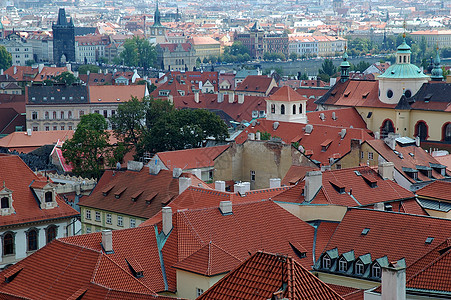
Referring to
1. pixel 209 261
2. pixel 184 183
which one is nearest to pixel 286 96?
pixel 184 183

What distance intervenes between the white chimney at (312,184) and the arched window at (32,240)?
13.2m

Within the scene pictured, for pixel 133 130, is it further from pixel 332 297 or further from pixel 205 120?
pixel 332 297

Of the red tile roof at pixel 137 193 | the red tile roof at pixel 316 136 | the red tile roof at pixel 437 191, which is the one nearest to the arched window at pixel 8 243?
the red tile roof at pixel 137 193

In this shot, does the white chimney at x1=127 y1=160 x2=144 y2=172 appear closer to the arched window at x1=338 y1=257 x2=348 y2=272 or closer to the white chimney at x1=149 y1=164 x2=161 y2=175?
the white chimney at x1=149 y1=164 x2=161 y2=175

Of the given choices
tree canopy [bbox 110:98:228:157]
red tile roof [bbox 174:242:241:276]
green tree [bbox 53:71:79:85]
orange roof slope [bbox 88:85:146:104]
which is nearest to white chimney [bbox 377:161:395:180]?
red tile roof [bbox 174:242:241:276]

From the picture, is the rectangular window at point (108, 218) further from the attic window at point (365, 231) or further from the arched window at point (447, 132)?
the arched window at point (447, 132)

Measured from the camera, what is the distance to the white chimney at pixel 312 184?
46156 mm

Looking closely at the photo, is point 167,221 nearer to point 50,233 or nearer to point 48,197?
point 50,233

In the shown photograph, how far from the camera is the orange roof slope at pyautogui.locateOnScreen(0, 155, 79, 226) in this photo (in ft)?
164

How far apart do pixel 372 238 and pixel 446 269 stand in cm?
622

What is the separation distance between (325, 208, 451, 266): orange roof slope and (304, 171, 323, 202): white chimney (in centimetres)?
362

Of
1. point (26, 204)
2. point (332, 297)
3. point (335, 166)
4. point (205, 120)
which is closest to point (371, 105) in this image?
point (205, 120)

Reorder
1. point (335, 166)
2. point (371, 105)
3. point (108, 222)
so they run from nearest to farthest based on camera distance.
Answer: point (108, 222) < point (335, 166) < point (371, 105)

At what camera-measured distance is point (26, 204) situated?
5066 cm
